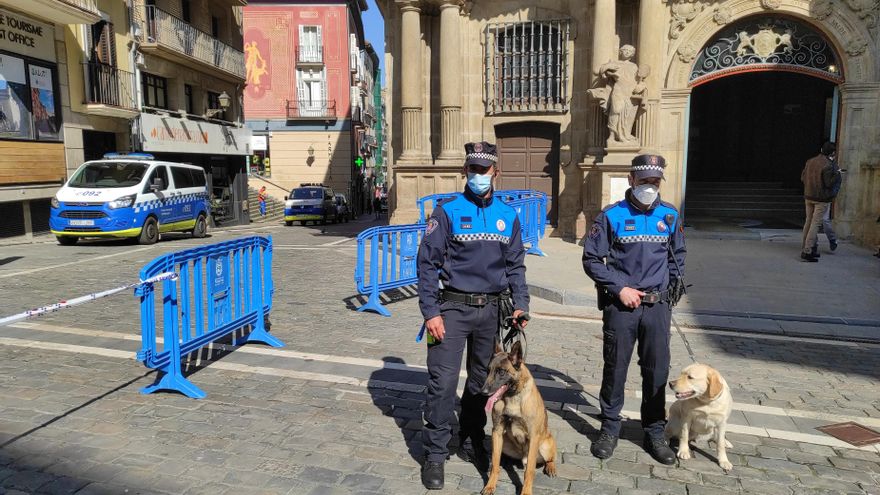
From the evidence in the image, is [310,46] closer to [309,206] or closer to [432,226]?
[309,206]

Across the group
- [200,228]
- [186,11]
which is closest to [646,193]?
[200,228]

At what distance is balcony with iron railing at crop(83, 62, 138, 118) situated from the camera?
18.8 m

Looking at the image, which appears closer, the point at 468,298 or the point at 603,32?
the point at 468,298

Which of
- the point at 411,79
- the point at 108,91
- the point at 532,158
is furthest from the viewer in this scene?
the point at 108,91

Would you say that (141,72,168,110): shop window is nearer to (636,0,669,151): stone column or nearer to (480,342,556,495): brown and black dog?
(636,0,669,151): stone column

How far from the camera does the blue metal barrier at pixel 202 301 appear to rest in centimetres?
471

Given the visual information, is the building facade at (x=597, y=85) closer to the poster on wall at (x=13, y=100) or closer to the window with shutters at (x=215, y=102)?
the poster on wall at (x=13, y=100)

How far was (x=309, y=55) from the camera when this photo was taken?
4059 centimetres

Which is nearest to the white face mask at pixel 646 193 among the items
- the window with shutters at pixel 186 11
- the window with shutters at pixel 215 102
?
→ the window with shutters at pixel 186 11

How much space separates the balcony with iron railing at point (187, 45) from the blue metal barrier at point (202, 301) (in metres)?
18.8

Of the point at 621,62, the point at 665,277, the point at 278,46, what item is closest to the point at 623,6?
the point at 621,62

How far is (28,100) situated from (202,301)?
15.1m

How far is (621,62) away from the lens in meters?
12.9

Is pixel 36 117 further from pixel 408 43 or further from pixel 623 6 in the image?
pixel 623 6
